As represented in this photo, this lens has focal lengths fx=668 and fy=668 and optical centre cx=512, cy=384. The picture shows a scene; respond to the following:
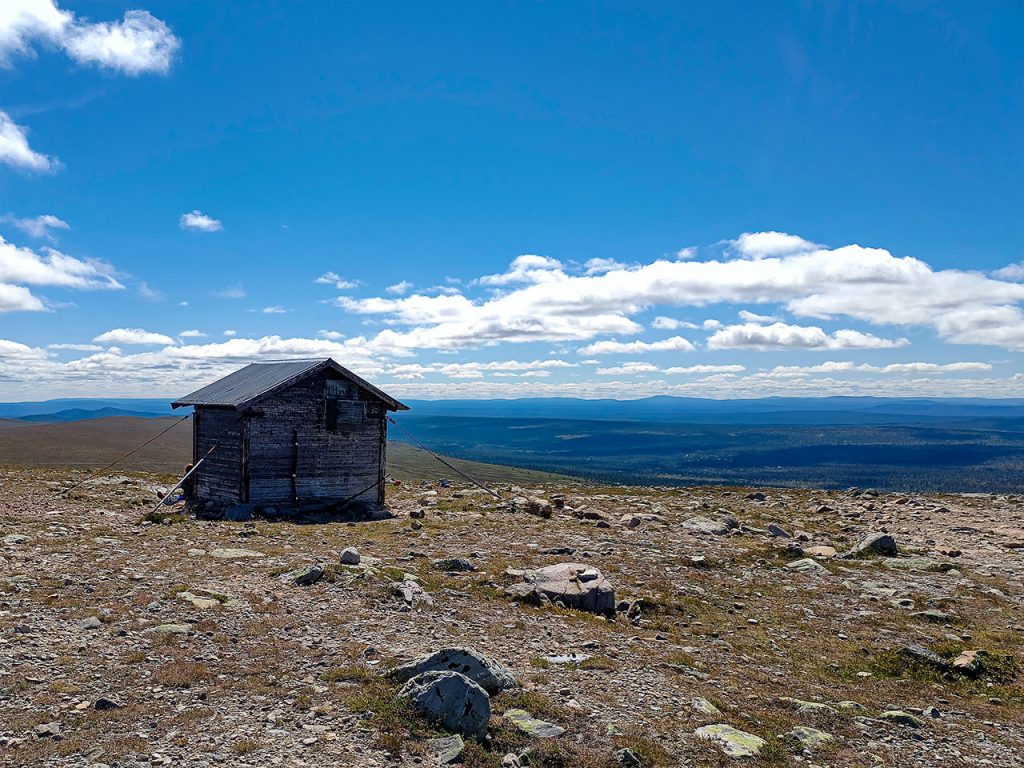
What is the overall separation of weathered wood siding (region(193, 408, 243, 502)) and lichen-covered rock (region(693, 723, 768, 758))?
2361 centimetres

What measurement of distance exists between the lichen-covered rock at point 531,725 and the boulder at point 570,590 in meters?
6.20

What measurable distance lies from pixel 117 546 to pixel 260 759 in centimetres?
1446

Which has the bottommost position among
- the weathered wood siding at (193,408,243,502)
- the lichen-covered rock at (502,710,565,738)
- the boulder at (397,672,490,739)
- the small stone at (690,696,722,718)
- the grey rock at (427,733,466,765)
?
the small stone at (690,696,722,718)

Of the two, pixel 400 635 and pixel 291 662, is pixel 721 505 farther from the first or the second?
pixel 291 662

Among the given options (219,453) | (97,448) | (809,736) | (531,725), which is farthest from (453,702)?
(97,448)

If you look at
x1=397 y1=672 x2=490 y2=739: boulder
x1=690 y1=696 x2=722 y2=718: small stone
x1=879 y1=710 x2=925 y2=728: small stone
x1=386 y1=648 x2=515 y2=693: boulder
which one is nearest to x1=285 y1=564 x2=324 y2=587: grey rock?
x1=386 y1=648 x2=515 y2=693: boulder

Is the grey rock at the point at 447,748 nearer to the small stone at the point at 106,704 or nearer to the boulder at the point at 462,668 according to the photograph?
the boulder at the point at 462,668

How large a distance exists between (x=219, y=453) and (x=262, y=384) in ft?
12.3

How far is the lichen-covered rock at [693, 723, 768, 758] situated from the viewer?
9039mm

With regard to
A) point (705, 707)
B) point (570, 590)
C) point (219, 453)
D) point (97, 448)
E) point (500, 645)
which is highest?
point (219, 453)

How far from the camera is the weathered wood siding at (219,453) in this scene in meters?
28.8

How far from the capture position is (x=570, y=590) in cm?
1612

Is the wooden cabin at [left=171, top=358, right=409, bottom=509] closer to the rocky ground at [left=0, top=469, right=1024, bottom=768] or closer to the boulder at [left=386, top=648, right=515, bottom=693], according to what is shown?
the rocky ground at [left=0, top=469, right=1024, bottom=768]

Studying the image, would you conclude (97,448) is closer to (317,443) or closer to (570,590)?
(317,443)
